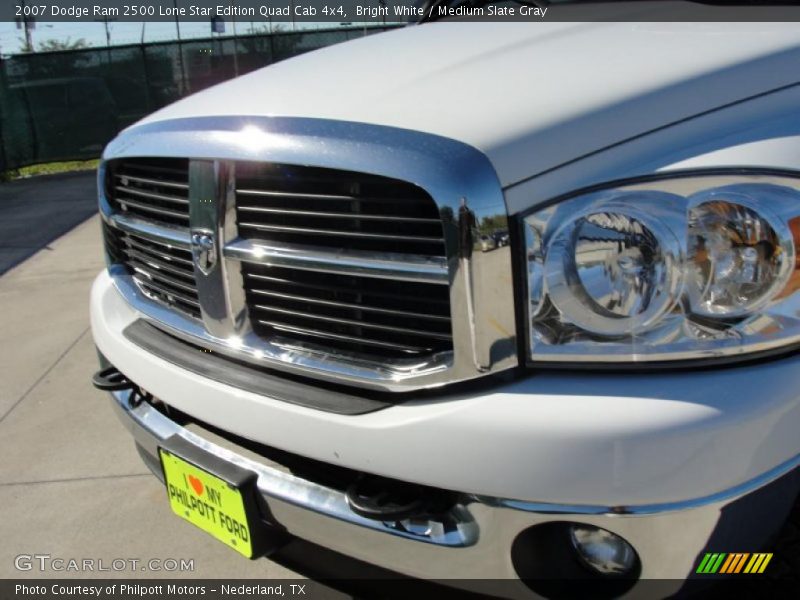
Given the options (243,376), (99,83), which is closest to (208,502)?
(243,376)

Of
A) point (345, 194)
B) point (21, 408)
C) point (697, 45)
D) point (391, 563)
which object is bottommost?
point (21, 408)

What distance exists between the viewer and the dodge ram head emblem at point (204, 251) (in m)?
1.88

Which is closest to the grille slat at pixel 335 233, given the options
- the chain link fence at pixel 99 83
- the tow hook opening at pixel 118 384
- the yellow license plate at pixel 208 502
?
the yellow license plate at pixel 208 502

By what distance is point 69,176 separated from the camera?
12359 millimetres

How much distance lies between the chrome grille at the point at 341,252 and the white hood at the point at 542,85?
0.15 meters

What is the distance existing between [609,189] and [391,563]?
91 centimetres

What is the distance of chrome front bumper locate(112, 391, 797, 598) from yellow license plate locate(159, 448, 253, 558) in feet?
0.24

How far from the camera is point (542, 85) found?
1645mm

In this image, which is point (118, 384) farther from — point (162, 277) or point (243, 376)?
point (243, 376)

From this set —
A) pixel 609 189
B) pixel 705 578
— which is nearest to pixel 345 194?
pixel 609 189

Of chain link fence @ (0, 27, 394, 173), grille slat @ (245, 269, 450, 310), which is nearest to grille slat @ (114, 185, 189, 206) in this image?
grille slat @ (245, 269, 450, 310)

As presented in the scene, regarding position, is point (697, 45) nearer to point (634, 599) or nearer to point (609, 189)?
point (609, 189)

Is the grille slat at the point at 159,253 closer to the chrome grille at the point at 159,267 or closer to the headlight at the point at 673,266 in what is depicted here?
the chrome grille at the point at 159,267

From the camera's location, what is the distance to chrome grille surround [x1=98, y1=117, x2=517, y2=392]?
1447 mm
